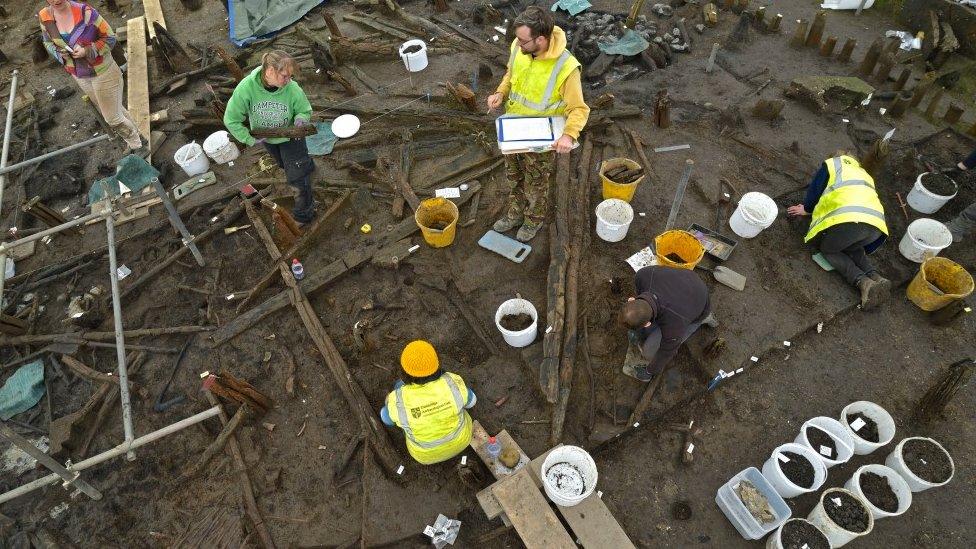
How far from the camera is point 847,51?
10250 mm

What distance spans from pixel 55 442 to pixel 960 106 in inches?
632

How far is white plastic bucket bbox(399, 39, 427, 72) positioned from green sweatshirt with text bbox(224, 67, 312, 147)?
14.0ft

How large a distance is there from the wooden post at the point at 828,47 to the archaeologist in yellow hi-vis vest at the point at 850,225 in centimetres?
523

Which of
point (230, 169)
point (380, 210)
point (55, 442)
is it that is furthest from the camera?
point (230, 169)

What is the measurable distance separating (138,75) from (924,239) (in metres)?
15.3

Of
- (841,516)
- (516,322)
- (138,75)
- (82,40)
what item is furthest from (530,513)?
(138,75)

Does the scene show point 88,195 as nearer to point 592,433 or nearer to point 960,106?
point 592,433

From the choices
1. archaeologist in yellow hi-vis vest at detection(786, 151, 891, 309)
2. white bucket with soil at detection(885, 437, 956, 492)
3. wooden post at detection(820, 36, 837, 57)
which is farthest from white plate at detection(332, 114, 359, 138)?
wooden post at detection(820, 36, 837, 57)

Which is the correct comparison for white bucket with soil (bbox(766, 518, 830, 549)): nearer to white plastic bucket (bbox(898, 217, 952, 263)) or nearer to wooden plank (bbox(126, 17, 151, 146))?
white plastic bucket (bbox(898, 217, 952, 263))

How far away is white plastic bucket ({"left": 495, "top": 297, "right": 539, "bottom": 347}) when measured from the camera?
604 centimetres

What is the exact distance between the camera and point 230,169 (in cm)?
884

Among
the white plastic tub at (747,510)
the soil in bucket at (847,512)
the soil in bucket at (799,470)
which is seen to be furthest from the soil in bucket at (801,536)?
the soil in bucket at (799,470)

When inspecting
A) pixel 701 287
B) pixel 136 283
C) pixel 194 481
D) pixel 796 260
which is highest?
pixel 701 287

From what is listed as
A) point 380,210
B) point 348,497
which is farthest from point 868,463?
point 380,210
